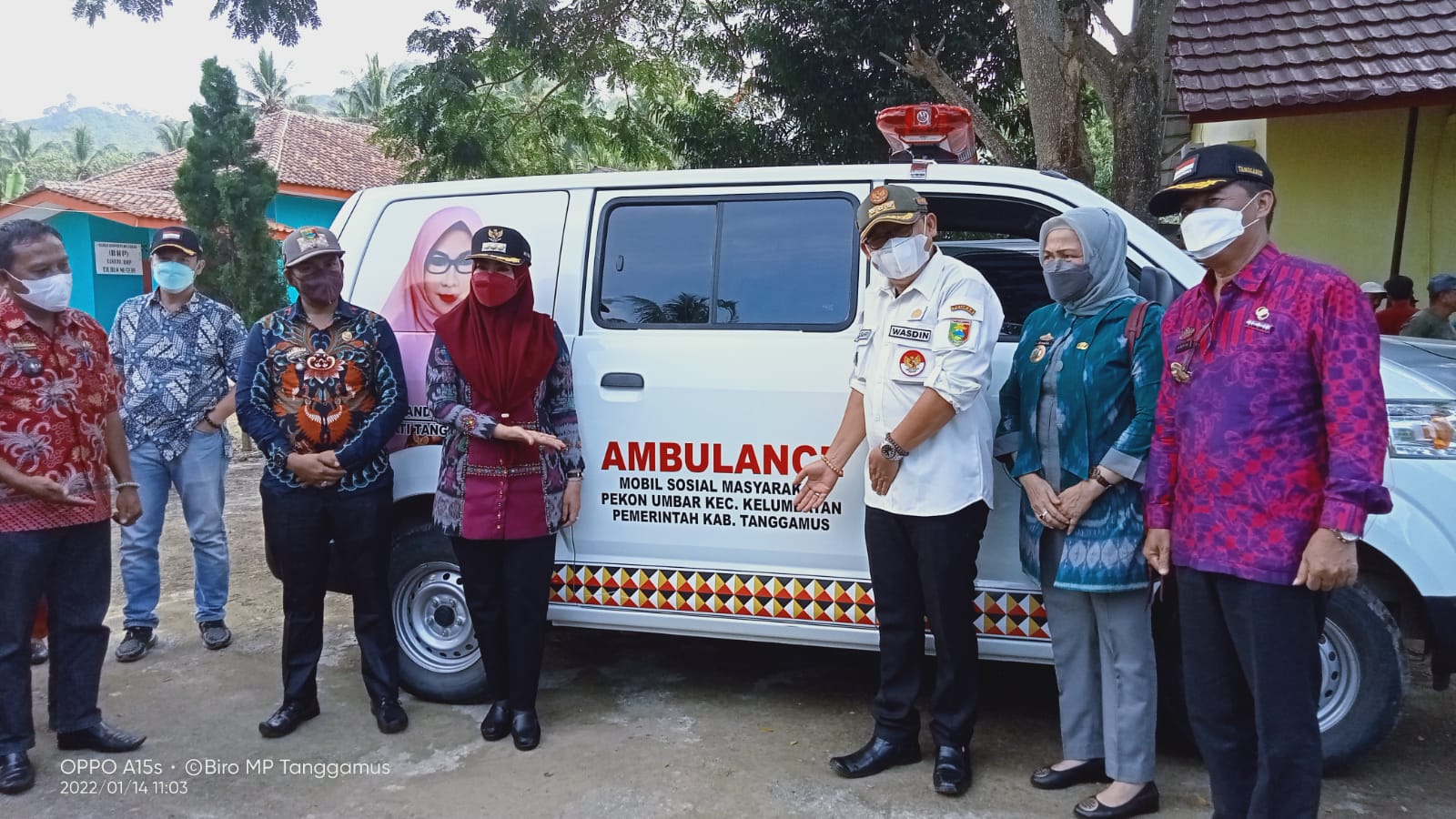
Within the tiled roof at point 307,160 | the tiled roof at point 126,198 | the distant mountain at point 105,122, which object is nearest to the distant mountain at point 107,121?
the distant mountain at point 105,122

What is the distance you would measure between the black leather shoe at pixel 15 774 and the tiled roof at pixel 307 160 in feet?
64.3

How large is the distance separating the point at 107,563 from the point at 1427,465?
4.45 meters

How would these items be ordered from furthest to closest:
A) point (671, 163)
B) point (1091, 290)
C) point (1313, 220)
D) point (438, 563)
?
1. point (671, 163)
2. point (1313, 220)
3. point (438, 563)
4. point (1091, 290)

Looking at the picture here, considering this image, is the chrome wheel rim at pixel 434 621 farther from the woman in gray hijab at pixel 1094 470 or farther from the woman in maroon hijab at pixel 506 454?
the woman in gray hijab at pixel 1094 470

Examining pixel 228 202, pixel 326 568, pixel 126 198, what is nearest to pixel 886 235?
pixel 326 568

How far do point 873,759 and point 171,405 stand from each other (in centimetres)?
349

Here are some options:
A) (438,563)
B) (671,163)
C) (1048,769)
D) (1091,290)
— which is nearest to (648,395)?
(438,563)

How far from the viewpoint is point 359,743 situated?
12.9ft

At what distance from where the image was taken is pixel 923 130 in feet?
12.9

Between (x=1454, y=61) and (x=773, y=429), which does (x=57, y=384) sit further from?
(x=1454, y=61)

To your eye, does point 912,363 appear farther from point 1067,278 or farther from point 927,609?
point 927,609

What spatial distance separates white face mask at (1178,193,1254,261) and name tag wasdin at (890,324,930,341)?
855 millimetres

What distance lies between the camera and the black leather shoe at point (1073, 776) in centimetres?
345

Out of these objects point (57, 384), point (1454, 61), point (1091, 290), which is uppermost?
point (1454, 61)
